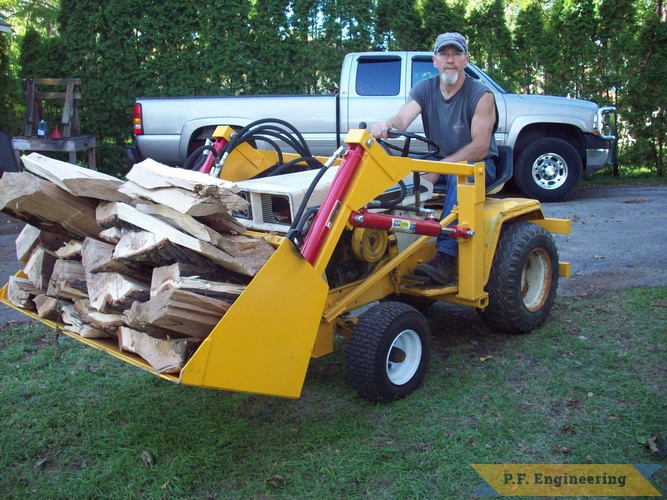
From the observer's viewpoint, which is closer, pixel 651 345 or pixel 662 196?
pixel 651 345

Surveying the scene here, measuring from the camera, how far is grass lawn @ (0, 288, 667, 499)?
297 cm

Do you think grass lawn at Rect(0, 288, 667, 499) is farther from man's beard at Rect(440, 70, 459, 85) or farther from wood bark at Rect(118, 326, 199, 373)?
man's beard at Rect(440, 70, 459, 85)

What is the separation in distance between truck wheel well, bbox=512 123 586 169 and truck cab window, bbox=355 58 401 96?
193cm

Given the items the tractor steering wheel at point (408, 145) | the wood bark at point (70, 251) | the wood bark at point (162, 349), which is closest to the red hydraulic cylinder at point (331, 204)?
the tractor steering wheel at point (408, 145)

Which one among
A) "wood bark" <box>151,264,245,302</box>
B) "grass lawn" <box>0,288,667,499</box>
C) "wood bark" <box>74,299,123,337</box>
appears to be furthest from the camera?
"wood bark" <box>74,299,123,337</box>

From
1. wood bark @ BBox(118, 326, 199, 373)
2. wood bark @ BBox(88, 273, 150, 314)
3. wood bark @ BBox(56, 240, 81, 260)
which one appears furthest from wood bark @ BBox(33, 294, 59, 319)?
wood bark @ BBox(118, 326, 199, 373)

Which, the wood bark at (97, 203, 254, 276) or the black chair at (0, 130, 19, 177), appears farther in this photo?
the black chair at (0, 130, 19, 177)

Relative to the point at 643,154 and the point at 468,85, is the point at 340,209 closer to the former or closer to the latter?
the point at 468,85

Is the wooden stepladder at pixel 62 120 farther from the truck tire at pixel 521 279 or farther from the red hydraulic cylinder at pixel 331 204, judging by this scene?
the red hydraulic cylinder at pixel 331 204

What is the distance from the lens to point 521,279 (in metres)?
4.45

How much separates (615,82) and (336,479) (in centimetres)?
1098

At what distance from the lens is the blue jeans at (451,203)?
4.11 metres

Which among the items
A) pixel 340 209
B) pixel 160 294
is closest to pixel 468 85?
pixel 340 209

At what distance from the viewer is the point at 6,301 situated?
3732 mm
